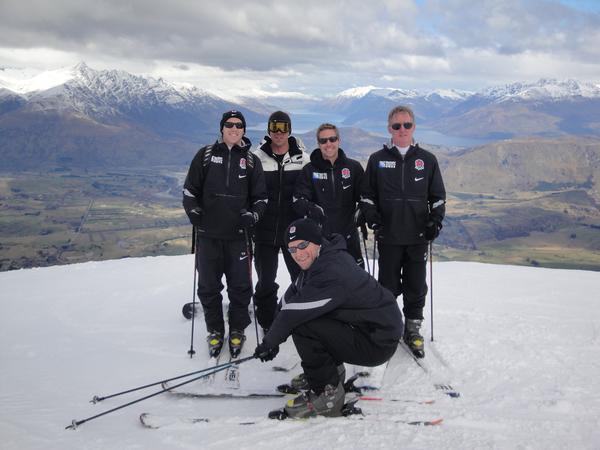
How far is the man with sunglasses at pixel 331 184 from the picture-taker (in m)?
6.06

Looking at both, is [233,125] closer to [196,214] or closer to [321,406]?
[196,214]

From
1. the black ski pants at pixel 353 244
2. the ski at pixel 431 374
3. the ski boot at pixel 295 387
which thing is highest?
the black ski pants at pixel 353 244

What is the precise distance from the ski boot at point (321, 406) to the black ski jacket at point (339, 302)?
721 millimetres

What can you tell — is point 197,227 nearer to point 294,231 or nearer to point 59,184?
point 294,231

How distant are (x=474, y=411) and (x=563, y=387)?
1.40 meters

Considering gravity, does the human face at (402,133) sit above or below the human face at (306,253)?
above

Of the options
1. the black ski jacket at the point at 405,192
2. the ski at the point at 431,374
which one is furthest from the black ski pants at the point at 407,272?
the ski at the point at 431,374

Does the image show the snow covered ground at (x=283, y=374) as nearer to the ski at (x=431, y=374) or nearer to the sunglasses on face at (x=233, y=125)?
the ski at (x=431, y=374)

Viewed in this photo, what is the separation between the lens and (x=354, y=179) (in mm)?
6246

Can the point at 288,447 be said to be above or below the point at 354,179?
below

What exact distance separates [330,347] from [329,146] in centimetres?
270

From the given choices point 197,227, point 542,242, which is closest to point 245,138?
point 197,227

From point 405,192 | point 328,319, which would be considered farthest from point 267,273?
point 328,319

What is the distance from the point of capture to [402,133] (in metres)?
5.88
